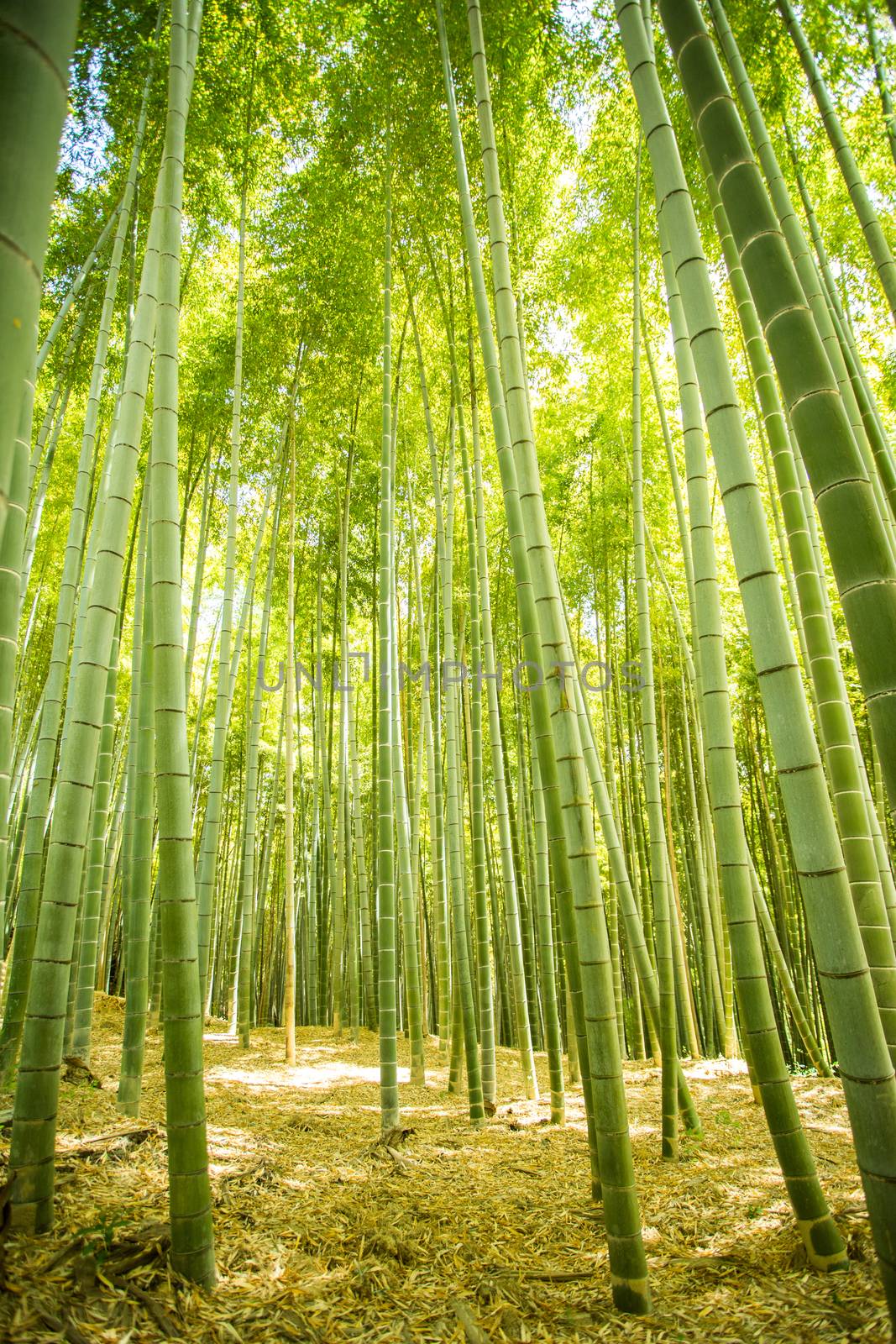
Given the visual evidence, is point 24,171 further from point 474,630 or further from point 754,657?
point 474,630

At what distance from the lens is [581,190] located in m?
4.42

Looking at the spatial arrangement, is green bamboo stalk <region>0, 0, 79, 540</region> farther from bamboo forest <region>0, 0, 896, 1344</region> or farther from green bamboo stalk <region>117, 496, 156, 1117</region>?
green bamboo stalk <region>117, 496, 156, 1117</region>

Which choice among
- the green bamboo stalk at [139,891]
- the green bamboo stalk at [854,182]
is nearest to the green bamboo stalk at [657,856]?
the green bamboo stalk at [854,182]

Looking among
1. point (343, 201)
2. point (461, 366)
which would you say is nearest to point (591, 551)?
point (461, 366)

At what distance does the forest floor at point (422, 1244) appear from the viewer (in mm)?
1380

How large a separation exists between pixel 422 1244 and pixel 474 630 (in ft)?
10.4

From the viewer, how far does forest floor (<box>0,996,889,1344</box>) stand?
138 centimetres

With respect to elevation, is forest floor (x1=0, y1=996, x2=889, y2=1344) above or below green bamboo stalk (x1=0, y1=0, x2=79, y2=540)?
below

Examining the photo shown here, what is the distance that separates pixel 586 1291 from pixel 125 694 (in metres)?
8.66

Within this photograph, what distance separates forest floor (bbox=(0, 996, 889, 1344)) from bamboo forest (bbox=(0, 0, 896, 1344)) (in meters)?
0.01

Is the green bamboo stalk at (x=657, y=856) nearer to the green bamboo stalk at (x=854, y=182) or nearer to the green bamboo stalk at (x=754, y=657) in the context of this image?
the green bamboo stalk at (x=754, y=657)

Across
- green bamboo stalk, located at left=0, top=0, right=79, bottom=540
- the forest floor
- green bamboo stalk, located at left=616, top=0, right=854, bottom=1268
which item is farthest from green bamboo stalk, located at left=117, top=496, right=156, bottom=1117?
green bamboo stalk, located at left=0, top=0, right=79, bottom=540

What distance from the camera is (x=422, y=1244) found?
6.38 ft

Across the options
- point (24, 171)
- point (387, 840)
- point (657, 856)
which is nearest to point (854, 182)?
point (657, 856)
